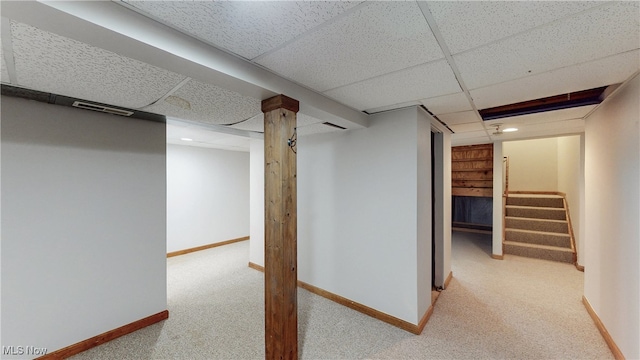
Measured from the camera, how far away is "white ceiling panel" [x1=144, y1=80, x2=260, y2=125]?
1.63 meters

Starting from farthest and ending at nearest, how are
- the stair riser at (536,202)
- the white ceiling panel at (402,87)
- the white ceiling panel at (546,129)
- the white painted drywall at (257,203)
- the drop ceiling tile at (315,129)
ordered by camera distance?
the stair riser at (536,202) → the white painted drywall at (257,203) → the white ceiling panel at (546,129) → the drop ceiling tile at (315,129) → the white ceiling panel at (402,87)

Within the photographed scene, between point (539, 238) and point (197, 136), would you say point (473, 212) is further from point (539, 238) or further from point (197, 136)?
point (197, 136)

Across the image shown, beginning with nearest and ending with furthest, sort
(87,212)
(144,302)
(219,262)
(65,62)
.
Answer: (65,62), (87,212), (144,302), (219,262)

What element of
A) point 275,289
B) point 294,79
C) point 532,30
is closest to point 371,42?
point 294,79

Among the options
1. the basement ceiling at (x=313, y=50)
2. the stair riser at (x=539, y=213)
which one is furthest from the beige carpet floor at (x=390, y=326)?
the basement ceiling at (x=313, y=50)

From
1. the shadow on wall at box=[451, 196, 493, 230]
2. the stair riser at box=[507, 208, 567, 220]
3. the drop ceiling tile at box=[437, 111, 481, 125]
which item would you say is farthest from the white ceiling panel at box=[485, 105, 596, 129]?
the shadow on wall at box=[451, 196, 493, 230]

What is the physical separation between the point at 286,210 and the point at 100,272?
1.85 metres

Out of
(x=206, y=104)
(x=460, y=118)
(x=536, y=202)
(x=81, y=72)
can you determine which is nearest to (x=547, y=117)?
(x=460, y=118)

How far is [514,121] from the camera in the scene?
2.86 metres

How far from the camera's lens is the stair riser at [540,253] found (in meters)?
4.02

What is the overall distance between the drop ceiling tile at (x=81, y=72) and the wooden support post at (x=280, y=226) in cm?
63

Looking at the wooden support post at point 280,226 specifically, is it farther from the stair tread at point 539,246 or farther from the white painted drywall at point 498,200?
the stair tread at point 539,246

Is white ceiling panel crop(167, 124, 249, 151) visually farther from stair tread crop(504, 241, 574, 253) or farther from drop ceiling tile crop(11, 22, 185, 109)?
stair tread crop(504, 241, 574, 253)

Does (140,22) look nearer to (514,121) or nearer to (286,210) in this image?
(286,210)
